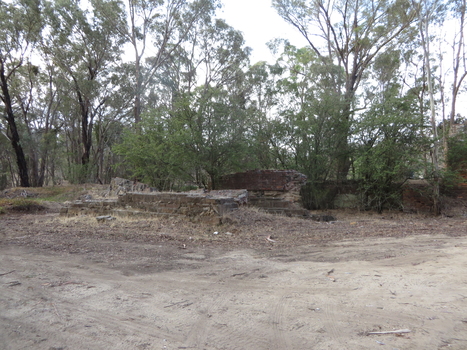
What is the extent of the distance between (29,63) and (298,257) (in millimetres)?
29299

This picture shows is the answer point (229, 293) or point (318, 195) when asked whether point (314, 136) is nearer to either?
point (318, 195)

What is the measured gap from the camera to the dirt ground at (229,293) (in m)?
2.71

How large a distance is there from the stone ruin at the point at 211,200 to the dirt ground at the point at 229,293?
212 centimetres

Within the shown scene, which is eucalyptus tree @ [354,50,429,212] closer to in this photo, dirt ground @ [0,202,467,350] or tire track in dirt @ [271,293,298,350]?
dirt ground @ [0,202,467,350]

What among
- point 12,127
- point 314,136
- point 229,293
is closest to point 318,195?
point 314,136

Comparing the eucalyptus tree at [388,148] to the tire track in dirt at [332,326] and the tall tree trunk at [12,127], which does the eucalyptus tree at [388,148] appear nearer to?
the tire track in dirt at [332,326]

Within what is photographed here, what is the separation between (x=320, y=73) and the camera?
77.1 ft

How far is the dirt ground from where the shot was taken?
271cm

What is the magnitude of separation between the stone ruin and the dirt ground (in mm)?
2116

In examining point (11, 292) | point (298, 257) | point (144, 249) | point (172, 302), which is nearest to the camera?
point (172, 302)

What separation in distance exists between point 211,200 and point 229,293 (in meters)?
5.44

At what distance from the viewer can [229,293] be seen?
382 cm

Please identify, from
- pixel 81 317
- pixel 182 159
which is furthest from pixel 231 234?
pixel 182 159

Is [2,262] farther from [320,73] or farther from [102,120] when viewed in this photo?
[102,120]
